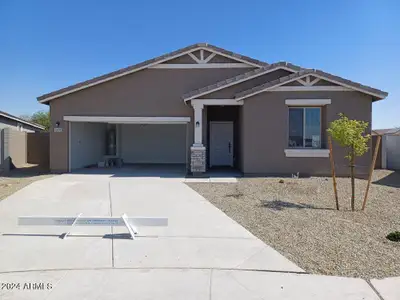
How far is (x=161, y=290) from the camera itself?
12.9 feet

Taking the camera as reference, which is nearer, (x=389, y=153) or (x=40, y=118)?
(x=389, y=153)

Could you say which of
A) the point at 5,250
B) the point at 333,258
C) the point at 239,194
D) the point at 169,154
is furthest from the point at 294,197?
the point at 169,154

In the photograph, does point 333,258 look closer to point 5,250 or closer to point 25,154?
point 5,250

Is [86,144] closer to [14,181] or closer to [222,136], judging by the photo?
[14,181]

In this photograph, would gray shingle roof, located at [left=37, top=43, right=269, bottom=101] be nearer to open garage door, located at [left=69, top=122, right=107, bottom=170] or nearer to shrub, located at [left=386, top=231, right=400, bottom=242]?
open garage door, located at [left=69, top=122, right=107, bottom=170]

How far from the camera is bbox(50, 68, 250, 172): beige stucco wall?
1533 cm

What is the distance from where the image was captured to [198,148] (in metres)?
13.9

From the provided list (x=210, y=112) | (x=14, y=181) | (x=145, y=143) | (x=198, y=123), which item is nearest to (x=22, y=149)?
(x=14, y=181)

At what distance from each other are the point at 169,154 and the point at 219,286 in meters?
16.7

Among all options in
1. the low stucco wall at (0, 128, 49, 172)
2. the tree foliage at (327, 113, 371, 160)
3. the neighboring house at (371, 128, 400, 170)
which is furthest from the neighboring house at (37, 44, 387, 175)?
the tree foliage at (327, 113, 371, 160)

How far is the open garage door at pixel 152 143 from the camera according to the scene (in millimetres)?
20469

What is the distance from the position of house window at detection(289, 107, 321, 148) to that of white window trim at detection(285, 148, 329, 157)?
30 centimetres

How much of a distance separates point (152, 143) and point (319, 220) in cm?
1466

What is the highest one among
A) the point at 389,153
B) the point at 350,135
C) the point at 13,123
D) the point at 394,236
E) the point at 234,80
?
the point at 234,80
